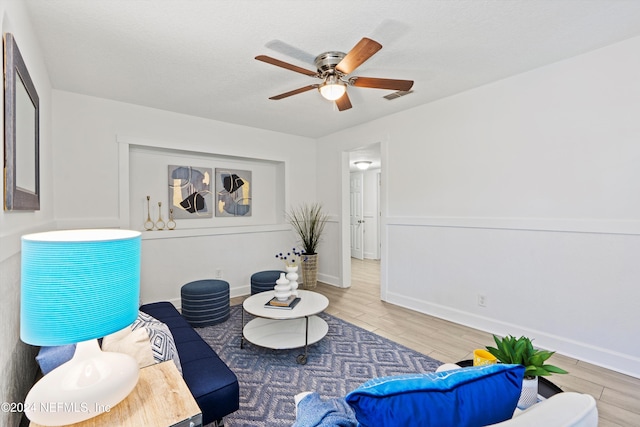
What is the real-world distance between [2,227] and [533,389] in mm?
2211

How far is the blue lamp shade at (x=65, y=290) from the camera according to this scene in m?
0.84

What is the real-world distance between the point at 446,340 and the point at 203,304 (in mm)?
2488

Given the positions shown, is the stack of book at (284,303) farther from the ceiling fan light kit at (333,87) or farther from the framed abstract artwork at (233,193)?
the framed abstract artwork at (233,193)

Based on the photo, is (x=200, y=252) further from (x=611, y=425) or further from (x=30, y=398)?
(x=611, y=425)

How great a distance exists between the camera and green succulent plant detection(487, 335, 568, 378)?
1.17 m

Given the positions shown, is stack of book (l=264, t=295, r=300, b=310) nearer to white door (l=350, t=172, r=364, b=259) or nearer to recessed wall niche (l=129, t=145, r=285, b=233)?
recessed wall niche (l=129, t=145, r=285, b=233)

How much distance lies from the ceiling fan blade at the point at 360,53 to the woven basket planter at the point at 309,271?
304 cm

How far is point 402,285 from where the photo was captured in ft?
12.4

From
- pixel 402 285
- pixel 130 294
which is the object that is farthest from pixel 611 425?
pixel 130 294

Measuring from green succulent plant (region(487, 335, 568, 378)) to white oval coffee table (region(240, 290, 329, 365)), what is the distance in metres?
1.44

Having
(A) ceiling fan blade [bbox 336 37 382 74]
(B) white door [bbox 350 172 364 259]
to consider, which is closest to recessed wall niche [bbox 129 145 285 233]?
(A) ceiling fan blade [bbox 336 37 382 74]

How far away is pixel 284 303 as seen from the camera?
2629 millimetres

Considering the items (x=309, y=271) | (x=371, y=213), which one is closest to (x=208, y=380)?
(x=309, y=271)

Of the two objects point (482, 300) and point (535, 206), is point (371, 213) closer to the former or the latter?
point (482, 300)
